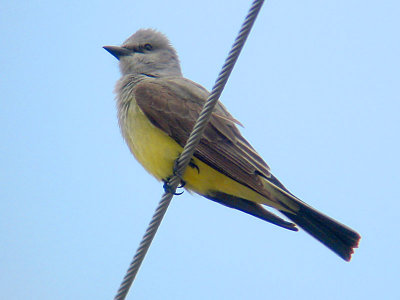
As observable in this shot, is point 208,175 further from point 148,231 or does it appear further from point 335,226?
point 148,231

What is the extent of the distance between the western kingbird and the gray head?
525 mm

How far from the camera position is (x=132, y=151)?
15.6ft

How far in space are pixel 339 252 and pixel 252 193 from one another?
0.73m

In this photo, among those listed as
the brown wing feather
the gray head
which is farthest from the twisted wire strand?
the gray head

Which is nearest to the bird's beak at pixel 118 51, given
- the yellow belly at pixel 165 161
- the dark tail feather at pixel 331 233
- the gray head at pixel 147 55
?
the gray head at pixel 147 55

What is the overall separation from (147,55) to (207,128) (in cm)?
160

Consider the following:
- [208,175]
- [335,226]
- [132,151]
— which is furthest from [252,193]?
[132,151]

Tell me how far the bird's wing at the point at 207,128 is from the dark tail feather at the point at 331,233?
1.00ft

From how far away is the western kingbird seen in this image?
426 centimetres

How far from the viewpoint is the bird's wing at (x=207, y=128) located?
4.30 m

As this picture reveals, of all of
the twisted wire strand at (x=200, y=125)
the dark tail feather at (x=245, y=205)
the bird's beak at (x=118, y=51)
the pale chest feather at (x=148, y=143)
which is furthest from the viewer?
the bird's beak at (x=118, y=51)

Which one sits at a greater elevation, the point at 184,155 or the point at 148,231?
the point at 184,155

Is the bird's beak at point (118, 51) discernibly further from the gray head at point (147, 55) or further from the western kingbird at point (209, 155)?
the western kingbird at point (209, 155)

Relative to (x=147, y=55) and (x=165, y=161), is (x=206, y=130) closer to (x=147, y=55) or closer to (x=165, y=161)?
(x=165, y=161)
